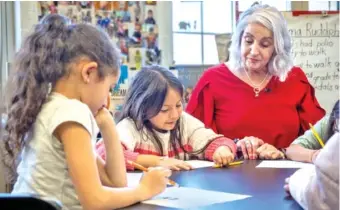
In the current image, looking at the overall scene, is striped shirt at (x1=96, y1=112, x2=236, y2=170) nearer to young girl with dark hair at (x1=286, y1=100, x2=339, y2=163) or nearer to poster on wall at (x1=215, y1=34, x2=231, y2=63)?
young girl with dark hair at (x1=286, y1=100, x2=339, y2=163)

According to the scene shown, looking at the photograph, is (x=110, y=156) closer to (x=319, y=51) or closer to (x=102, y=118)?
(x=102, y=118)

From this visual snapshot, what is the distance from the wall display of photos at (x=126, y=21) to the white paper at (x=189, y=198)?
5.47ft

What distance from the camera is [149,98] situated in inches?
70.3

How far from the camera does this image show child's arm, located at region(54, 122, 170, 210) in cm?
103

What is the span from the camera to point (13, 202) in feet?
2.22

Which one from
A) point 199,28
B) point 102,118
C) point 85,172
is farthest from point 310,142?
point 199,28

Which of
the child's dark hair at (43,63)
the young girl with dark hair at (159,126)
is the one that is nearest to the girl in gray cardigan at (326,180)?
the child's dark hair at (43,63)

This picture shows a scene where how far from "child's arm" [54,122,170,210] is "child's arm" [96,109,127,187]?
0.26 meters

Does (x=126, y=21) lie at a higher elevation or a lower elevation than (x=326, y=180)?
higher

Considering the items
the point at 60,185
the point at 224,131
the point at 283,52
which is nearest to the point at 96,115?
the point at 60,185

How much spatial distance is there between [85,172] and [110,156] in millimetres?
348

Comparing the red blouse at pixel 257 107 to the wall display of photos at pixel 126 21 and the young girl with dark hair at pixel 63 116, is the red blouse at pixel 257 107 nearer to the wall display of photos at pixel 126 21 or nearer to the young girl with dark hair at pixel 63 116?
the wall display of photos at pixel 126 21

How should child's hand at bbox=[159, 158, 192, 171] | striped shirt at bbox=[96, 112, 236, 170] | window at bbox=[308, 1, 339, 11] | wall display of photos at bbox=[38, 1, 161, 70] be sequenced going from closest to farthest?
child's hand at bbox=[159, 158, 192, 171], striped shirt at bbox=[96, 112, 236, 170], wall display of photos at bbox=[38, 1, 161, 70], window at bbox=[308, 1, 339, 11]

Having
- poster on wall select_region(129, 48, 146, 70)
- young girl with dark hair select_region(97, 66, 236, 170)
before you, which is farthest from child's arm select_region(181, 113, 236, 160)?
poster on wall select_region(129, 48, 146, 70)
